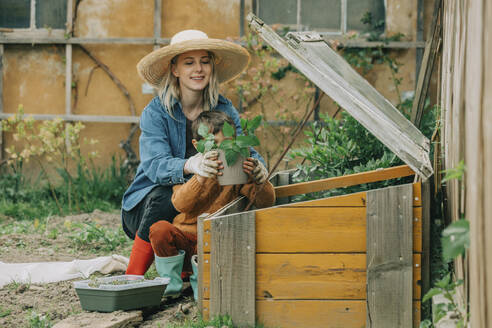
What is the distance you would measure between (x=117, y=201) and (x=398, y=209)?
4309 millimetres

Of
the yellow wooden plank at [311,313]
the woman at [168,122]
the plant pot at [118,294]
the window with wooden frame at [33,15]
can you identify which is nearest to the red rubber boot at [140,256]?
the woman at [168,122]

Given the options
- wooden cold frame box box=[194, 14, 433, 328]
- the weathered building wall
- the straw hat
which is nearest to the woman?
the straw hat

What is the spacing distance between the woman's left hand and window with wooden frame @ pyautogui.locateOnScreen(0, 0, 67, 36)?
4.65 m

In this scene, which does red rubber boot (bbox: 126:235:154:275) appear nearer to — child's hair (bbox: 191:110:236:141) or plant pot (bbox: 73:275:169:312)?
plant pot (bbox: 73:275:169:312)

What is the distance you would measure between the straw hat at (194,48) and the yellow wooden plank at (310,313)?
56.4 inches

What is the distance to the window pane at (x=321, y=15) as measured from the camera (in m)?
6.44

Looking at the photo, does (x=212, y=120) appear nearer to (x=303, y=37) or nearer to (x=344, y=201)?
(x=303, y=37)

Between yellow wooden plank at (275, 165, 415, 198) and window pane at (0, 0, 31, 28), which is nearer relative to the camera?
yellow wooden plank at (275, 165, 415, 198)

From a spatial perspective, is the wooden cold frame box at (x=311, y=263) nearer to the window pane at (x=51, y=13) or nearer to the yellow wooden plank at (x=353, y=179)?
the yellow wooden plank at (x=353, y=179)

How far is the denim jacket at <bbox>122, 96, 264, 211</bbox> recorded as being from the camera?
3.09 metres

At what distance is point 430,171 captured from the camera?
2342 millimetres

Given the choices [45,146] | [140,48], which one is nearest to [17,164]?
[45,146]

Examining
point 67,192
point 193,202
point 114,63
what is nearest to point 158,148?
point 193,202

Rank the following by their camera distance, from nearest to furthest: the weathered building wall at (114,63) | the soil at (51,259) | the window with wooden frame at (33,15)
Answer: the soil at (51,259)
the weathered building wall at (114,63)
the window with wooden frame at (33,15)
